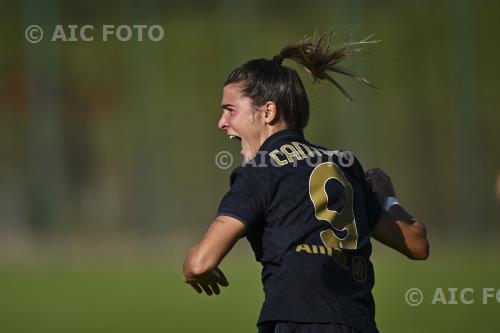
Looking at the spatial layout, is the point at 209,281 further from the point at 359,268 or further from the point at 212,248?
the point at 359,268

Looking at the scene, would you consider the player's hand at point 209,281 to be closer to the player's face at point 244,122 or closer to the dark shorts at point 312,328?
the dark shorts at point 312,328

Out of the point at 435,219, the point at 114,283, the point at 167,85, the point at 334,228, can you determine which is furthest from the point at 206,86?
the point at 334,228

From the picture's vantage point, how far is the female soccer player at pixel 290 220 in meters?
2.89

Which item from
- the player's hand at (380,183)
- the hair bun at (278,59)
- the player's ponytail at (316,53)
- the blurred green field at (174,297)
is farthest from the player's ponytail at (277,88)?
the blurred green field at (174,297)

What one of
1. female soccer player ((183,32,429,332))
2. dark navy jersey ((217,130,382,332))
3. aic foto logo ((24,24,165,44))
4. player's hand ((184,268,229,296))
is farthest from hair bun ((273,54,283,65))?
aic foto logo ((24,24,165,44))

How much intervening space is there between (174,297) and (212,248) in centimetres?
794

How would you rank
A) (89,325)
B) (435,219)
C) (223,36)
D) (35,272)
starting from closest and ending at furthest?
1. (89,325)
2. (35,272)
3. (435,219)
4. (223,36)

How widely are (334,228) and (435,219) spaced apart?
13.5 meters

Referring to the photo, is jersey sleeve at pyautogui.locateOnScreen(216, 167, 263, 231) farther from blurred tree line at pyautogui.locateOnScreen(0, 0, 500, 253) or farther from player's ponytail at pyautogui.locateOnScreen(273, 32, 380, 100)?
blurred tree line at pyautogui.locateOnScreen(0, 0, 500, 253)

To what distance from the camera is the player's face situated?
3.19 metres

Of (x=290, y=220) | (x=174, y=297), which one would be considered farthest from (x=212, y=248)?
(x=174, y=297)

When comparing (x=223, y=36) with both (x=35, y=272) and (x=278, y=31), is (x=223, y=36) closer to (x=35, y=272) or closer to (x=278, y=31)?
(x=278, y=31)

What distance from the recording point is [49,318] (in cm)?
849

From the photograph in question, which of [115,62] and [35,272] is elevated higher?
[115,62]
